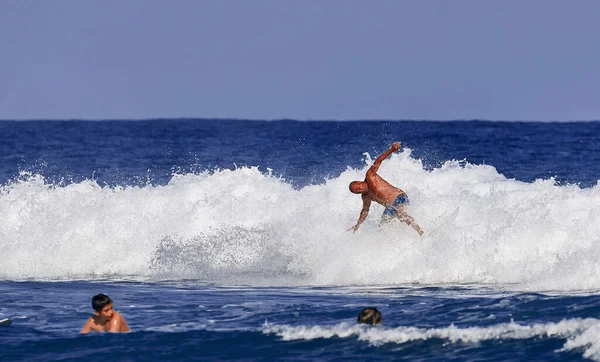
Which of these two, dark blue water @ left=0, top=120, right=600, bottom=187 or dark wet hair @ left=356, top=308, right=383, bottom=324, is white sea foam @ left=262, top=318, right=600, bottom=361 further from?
dark blue water @ left=0, top=120, right=600, bottom=187

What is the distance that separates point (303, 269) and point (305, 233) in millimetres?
1172

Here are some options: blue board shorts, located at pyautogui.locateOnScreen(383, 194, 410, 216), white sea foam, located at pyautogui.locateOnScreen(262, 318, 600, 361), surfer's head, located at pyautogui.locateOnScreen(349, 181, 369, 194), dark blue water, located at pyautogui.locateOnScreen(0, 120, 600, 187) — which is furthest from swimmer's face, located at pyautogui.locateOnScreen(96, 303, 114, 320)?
dark blue water, located at pyautogui.locateOnScreen(0, 120, 600, 187)

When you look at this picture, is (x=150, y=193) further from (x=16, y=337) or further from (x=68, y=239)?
(x=16, y=337)

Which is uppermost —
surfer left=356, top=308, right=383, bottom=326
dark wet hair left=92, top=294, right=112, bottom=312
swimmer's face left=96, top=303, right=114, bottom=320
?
dark wet hair left=92, top=294, right=112, bottom=312

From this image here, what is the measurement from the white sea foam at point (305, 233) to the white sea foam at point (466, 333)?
2861 mm

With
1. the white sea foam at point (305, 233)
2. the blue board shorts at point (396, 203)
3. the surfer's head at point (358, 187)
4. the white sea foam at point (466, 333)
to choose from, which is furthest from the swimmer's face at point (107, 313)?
the blue board shorts at point (396, 203)

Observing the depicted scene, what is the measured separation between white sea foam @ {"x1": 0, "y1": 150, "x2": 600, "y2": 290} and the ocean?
3cm

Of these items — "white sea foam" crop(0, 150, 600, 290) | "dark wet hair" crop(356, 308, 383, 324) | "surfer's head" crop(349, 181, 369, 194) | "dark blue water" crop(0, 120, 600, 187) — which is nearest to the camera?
"dark wet hair" crop(356, 308, 383, 324)

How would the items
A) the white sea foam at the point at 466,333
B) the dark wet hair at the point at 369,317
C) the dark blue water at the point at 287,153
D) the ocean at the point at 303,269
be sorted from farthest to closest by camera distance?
the dark blue water at the point at 287,153, the dark wet hair at the point at 369,317, the ocean at the point at 303,269, the white sea foam at the point at 466,333

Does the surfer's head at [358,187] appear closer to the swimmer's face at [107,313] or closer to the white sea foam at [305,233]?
the white sea foam at [305,233]

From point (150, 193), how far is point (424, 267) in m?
8.02

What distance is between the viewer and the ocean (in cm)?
1068

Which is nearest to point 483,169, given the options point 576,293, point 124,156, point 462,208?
point 462,208

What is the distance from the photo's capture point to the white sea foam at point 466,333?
10367 millimetres
